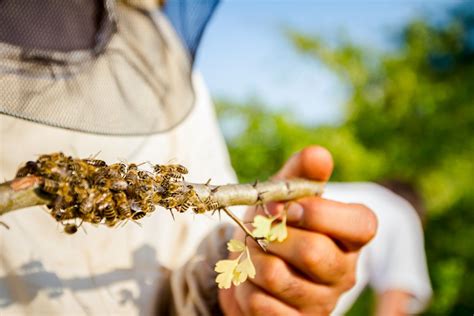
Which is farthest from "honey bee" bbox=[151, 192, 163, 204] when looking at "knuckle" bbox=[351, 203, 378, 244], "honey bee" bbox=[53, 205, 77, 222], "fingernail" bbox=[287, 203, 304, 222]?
"knuckle" bbox=[351, 203, 378, 244]

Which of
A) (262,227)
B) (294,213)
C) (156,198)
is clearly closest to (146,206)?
(156,198)

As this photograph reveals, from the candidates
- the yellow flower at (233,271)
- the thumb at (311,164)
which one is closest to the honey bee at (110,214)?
the yellow flower at (233,271)

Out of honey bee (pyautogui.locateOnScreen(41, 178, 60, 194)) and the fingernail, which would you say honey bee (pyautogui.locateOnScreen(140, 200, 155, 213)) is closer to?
honey bee (pyautogui.locateOnScreen(41, 178, 60, 194))

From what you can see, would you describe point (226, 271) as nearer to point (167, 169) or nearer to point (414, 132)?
point (167, 169)

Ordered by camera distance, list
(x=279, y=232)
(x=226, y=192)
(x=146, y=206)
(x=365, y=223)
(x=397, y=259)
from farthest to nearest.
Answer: (x=397, y=259)
(x=365, y=223)
(x=279, y=232)
(x=226, y=192)
(x=146, y=206)

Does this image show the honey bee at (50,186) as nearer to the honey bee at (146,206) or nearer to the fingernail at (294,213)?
the honey bee at (146,206)
